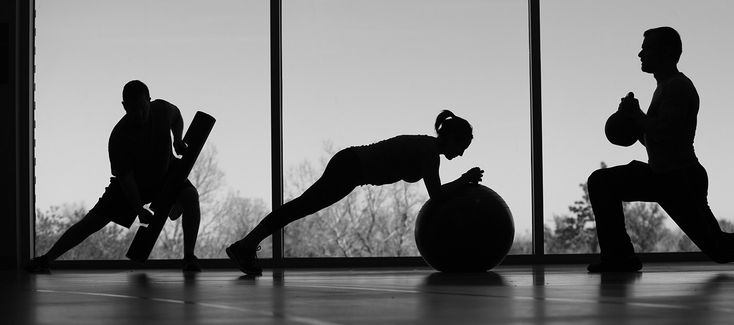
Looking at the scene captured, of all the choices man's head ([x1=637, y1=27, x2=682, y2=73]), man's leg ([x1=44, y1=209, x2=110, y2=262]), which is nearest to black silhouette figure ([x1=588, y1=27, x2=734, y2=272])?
man's head ([x1=637, y1=27, x2=682, y2=73])

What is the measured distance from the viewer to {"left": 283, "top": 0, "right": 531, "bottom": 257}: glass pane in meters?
7.59

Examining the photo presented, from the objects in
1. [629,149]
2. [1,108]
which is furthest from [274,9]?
[629,149]

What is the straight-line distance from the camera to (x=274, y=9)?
772cm

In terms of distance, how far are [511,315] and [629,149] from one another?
5313mm

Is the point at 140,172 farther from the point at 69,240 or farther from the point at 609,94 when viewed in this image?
the point at 609,94

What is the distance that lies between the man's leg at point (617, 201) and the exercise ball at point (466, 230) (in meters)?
0.47

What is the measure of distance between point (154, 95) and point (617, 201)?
3.56 m

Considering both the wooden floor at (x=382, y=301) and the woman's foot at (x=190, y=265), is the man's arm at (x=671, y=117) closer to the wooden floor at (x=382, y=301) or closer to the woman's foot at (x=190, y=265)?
the wooden floor at (x=382, y=301)

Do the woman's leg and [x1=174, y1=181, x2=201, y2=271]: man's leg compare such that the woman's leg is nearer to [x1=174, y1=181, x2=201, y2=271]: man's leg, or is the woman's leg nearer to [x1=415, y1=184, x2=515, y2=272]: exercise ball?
[x1=415, y1=184, x2=515, y2=272]: exercise ball

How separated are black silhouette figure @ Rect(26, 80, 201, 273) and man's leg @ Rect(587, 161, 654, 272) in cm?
234

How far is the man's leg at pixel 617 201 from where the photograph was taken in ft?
17.9

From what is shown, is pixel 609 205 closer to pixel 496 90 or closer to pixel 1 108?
pixel 496 90

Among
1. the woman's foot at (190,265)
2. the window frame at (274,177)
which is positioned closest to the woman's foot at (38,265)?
the woman's foot at (190,265)

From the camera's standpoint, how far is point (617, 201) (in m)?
5.50
